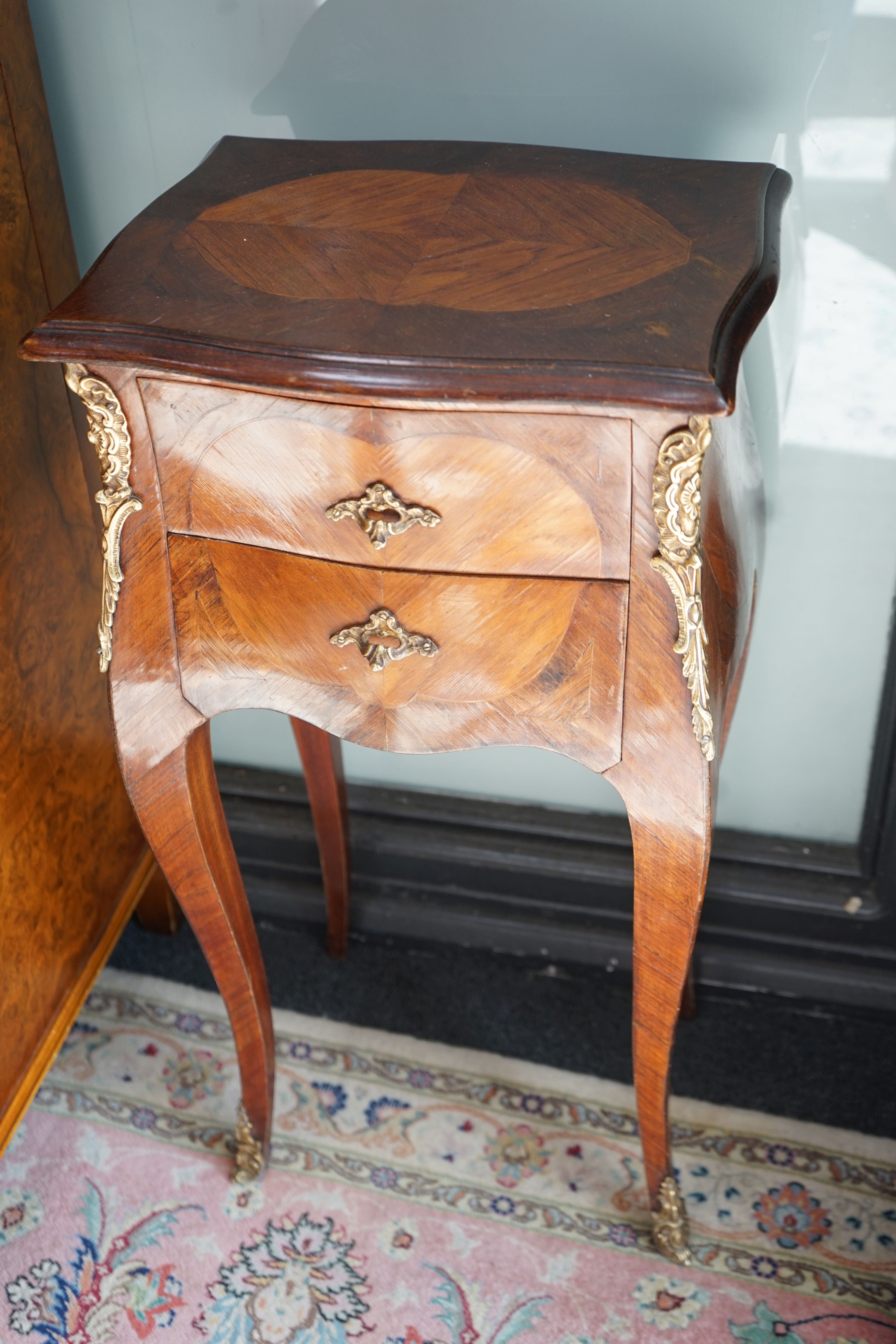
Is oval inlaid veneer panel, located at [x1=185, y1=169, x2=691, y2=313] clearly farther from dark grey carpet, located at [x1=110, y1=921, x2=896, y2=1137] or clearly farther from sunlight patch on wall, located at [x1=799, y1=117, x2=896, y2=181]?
dark grey carpet, located at [x1=110, y1=921, x2=896, y2=1137]

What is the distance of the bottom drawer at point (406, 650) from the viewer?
67cm

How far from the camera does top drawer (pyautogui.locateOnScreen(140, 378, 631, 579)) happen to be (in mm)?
619

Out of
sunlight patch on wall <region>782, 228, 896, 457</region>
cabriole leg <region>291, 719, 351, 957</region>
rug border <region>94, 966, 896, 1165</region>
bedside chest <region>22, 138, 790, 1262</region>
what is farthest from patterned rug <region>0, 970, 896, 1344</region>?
sunlight patch on wall <region>782, 228, 896, 457</region>

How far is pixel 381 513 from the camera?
0.65 meters

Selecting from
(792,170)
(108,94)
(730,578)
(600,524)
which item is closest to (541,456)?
(600,524)

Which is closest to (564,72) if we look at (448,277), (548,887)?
(448,277)

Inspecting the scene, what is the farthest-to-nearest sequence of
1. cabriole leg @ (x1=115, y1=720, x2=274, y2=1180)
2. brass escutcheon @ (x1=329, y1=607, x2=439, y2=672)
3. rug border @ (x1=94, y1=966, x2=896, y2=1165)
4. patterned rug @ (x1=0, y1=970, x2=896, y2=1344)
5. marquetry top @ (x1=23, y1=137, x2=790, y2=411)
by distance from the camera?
rug border @ (x1=94, y1=966, x2=896, y2=1165) < patterned rug @ (x1=0, y1=970, x2=896, y2=1344) < cabriole leg @ (x1=115, y1=720, x2=274, y2=1180) < brass escutcheon @ (x1=329, y1=607, x2=439, y2=672) < marquetry top @ (x1=23, y1=137, x2=790, y2=411)

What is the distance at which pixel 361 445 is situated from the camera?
64 centimetres

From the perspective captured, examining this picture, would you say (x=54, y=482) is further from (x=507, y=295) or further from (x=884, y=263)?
(x=884, y=263)

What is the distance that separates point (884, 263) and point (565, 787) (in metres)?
0.56

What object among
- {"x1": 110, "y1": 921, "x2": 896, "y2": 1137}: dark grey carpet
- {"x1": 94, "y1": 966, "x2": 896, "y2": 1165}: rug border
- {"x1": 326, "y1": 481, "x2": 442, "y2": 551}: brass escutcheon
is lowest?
{"x1": 110, "y1": 921, "x2": 896, "y2": 1137}: dark grey carpet

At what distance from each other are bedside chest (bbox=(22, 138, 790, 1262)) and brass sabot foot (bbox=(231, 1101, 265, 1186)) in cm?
33

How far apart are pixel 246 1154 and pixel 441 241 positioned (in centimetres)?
76

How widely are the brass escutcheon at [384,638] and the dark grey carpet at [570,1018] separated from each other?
1.92 feet
